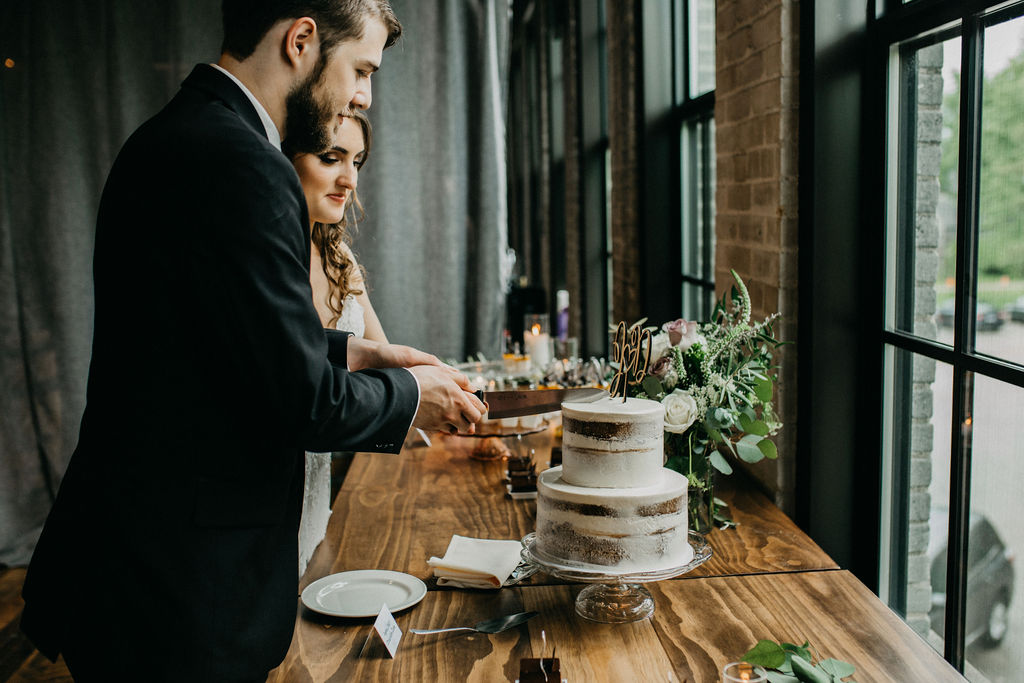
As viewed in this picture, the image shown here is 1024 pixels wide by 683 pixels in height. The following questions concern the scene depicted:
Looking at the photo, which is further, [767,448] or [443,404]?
[767,448]

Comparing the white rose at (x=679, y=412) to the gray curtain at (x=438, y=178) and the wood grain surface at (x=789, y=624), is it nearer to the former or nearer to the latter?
the wood grain surface at (x=789, y=624)

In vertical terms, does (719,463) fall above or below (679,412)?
below

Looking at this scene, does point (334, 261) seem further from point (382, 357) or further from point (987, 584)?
point (987, 584)

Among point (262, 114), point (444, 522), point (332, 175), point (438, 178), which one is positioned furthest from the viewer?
point (438, 178)

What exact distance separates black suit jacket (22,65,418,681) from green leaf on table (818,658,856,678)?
2.10 ft

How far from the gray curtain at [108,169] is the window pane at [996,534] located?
104 inches

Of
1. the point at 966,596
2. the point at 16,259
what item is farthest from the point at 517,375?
the point at 16,259

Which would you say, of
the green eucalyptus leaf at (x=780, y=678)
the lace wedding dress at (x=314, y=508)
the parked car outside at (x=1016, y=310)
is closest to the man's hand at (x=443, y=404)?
the green eucalyptus leaf at (x=780, y=678)

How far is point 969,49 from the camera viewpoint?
158 cm

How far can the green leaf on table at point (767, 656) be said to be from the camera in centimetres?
115

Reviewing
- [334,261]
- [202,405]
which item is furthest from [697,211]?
[202,405]

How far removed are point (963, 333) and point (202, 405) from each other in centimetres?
133

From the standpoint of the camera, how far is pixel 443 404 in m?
1.27

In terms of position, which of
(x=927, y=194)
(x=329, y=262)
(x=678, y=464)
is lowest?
(x=678, y=464)
